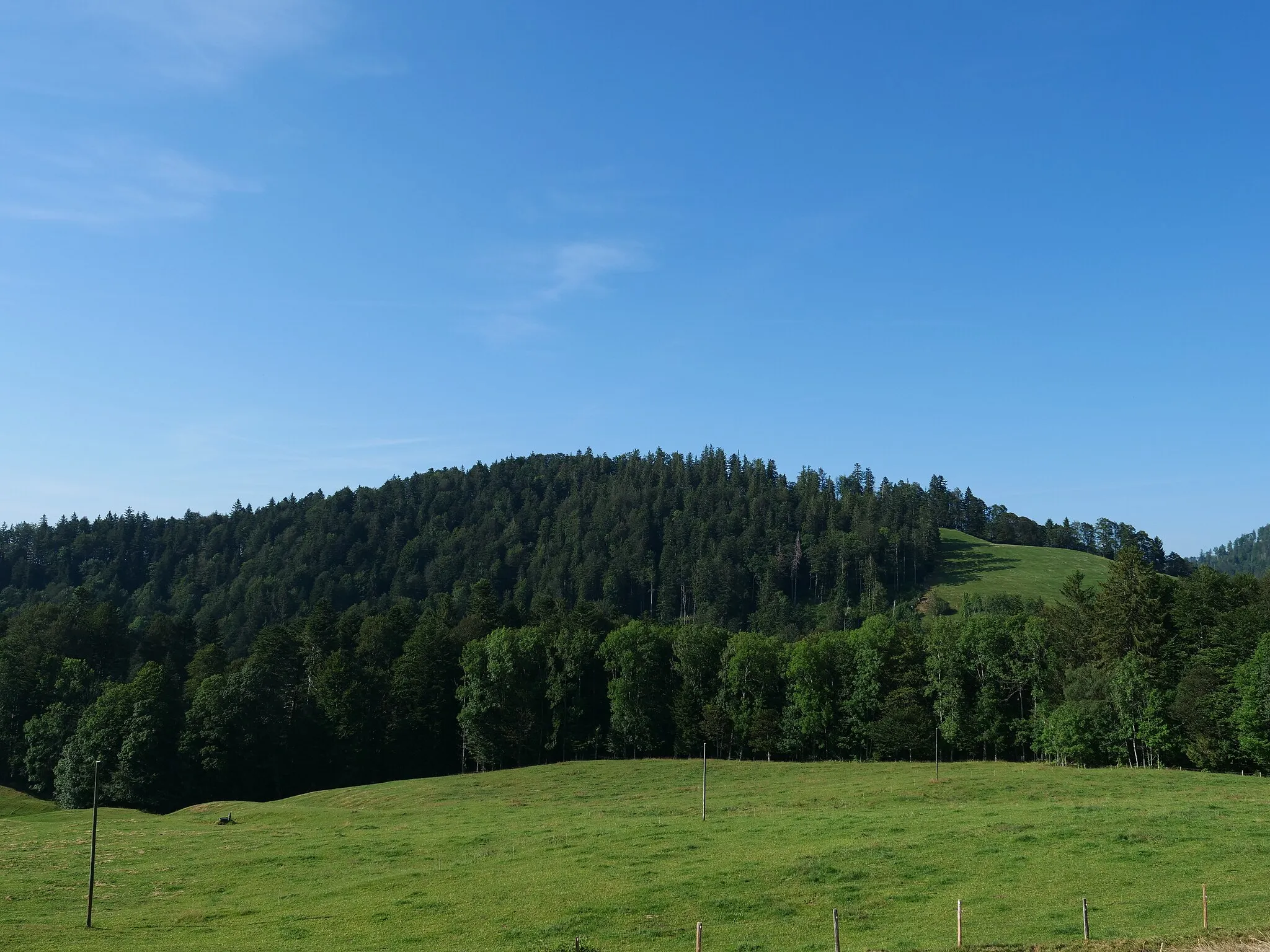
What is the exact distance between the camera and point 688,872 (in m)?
42.9

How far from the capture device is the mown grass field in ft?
111

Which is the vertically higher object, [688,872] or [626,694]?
[626,694]

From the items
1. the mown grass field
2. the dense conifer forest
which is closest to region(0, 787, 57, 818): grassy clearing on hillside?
the dense conifer forest

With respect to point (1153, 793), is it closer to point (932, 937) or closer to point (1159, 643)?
point (1159, 643)

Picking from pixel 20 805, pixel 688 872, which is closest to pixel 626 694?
pixel 20 805

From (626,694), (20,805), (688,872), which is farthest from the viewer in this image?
(626,694)

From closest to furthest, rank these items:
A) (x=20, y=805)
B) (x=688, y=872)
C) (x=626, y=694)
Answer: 1. (x=688, y=872)
2. (x=20, y=805)
3. (x=626, y=694)

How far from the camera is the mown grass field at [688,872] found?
33.7 metres

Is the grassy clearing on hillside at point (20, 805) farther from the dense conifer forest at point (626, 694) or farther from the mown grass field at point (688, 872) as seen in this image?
the mown grass field at point (688, 872)

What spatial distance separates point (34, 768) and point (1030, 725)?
386ft

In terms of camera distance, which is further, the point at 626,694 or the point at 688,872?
the point at 626,694

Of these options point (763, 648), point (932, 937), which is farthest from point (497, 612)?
point (932, 937)

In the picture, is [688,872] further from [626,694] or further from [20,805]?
[20,805]

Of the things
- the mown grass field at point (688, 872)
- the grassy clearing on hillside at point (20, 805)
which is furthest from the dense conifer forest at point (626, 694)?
the mown grass field at point (688, 872)
